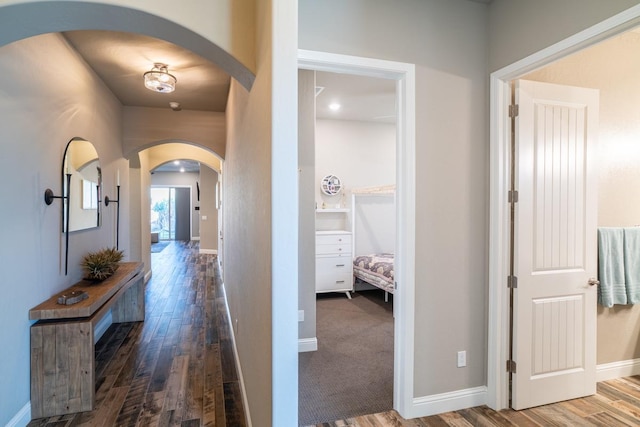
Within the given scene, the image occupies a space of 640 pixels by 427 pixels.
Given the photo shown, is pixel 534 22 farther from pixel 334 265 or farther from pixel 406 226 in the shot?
pixel 334 265

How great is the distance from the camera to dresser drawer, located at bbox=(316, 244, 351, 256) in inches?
194

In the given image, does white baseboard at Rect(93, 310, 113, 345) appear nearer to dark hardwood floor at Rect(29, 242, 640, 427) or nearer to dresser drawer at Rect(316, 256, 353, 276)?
dark hardwood floor at Rect(29, 242, 640, 427)

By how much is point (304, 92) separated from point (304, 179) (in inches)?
34.0

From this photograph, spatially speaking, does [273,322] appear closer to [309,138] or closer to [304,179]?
[304,179]

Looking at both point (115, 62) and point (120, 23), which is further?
point (115, 62)

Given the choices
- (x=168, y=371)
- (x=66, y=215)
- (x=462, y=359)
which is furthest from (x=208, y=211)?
(x=462, y=359)

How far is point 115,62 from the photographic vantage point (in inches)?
118

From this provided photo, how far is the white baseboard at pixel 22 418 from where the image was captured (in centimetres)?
195

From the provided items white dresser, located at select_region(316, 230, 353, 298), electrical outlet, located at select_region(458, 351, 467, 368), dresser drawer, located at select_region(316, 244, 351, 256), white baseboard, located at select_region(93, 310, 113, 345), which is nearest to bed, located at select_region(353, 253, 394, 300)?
white dresser, located at select_region(316, 230, 353, 298)

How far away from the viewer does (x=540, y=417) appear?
2.14 m

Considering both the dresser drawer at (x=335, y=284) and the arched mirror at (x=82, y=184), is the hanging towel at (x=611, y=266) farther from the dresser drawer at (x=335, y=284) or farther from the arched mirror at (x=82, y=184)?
the arched mirror at (x=82, y=184)

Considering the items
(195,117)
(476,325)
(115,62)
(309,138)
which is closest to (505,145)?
(476,325)

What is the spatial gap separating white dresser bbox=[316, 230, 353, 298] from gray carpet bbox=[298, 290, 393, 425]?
1.53 feet

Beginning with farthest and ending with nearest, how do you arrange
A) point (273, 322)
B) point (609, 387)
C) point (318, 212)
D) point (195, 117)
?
point (318, 212) < point (195, 117) < point (609, 387) < point (273, 322)
